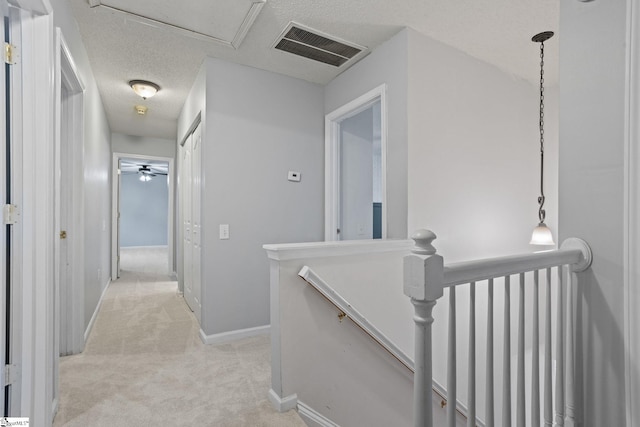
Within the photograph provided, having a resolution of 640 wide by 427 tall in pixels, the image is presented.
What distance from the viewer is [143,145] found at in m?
5.71

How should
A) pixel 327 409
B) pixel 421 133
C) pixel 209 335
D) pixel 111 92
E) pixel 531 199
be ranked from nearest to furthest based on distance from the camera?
pixel 327 409, pixel 421 133, pixel 209 335, pixel 531 199, pixel 111 92

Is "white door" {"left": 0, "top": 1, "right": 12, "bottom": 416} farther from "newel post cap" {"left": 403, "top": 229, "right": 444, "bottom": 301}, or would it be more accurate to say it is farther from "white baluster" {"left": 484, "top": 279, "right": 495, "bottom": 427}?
"white baluster" {"left": 484, "top": 279, "right": 495, "bottom": 427}

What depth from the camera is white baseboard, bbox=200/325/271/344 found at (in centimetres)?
274

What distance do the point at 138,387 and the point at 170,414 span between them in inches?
17.0

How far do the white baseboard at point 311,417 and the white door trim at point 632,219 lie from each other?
1.41 meters

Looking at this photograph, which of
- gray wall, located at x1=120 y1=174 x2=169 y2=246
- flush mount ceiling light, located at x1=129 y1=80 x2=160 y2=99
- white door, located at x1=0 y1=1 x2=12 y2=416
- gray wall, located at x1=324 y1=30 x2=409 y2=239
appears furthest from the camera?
gray wall, located at x1=120 y1=174 x2=169 y2=246

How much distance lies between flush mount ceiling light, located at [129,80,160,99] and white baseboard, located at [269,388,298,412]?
3311mm

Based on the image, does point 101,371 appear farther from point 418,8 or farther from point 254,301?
point 418,8

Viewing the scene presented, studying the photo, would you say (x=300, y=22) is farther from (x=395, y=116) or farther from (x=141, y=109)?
(x=141, y=109)

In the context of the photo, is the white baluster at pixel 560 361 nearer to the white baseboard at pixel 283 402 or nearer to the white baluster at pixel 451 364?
the white baluster at pixel 451 364

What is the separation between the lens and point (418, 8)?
220 cm

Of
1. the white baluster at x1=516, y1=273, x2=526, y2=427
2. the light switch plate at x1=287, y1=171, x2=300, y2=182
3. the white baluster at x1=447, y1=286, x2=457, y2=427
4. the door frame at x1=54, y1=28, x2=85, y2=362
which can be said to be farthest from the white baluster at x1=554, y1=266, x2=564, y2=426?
the door frame at x1=54, y1=28, x2=85, y2=362

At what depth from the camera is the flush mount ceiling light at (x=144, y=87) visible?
3.37 metres

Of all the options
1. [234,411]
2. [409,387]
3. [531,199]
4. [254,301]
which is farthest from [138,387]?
[531,199]
